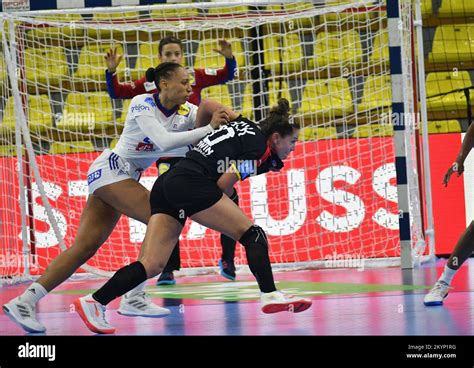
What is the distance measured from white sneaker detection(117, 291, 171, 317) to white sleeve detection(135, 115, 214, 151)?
1062 millimetres

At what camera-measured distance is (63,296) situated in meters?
8.18

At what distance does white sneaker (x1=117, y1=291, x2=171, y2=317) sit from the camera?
20.2 feet

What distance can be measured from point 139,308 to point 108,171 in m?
0.95

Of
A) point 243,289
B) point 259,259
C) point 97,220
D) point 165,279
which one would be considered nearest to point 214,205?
Result: point 259,259

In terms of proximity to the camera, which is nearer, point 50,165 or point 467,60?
point 50,165

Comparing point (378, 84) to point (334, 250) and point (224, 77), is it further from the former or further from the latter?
point (224, 77)

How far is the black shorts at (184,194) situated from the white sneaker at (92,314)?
0.64 m

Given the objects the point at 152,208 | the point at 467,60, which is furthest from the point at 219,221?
the point at 467,60

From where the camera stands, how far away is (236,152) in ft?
17.8

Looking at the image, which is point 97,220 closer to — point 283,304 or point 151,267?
point 151,267

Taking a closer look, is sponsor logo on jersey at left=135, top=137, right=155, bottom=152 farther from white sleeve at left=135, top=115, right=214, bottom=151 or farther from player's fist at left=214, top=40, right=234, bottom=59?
player's fist at left=214, top=40, right=234, bottom=59

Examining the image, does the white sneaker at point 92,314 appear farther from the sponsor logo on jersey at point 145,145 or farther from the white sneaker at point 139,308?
the sponsor logo on jersey at point 145,145

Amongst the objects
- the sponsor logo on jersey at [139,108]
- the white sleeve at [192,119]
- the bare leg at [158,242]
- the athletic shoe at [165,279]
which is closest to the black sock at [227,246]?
the athletic shoe at [165,279]
